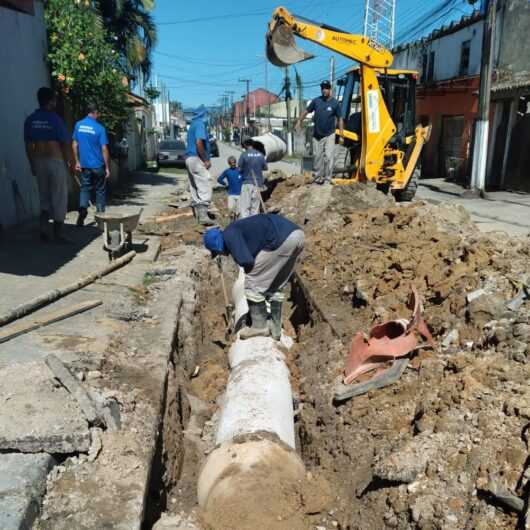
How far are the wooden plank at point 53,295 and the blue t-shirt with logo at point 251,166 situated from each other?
4.12 m

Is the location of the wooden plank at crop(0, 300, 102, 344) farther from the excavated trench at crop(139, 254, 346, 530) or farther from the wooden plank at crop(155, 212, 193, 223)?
the wooden plank at crop(155, 212, 193, 223)

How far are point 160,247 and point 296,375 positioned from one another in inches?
155

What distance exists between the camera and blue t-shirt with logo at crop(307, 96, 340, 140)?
35.4ft

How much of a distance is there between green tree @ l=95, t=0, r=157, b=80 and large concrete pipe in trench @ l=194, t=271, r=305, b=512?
48.0 ft

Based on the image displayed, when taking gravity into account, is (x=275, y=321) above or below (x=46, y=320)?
below

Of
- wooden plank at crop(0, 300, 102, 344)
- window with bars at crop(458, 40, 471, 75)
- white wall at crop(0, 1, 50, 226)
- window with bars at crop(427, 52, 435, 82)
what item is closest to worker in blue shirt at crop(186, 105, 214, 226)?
white wall at crop(0, 1, 50, 226)

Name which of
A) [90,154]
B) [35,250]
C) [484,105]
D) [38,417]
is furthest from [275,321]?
[484,105]

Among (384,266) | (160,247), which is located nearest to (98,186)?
(160,247)

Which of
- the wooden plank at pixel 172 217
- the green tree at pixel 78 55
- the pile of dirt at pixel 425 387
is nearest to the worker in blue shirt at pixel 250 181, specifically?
the wooden plank at pixel 172 217

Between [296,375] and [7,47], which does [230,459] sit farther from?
[7,47]

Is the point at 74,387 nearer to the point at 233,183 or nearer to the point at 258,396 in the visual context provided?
the point at 258,396

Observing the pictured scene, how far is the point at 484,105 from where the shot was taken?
52.9 feet

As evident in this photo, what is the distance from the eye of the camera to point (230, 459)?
3533 mm

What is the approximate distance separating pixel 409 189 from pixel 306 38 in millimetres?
4220
